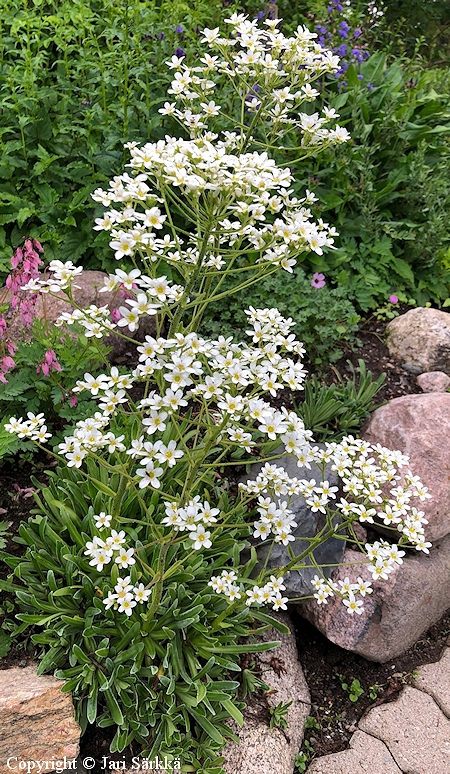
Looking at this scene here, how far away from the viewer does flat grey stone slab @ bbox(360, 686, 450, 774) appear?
2.69 metres

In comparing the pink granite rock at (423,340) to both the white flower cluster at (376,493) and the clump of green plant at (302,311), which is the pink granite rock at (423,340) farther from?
the white flower cluster at (376,493)

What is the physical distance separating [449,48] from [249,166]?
913 centimetres

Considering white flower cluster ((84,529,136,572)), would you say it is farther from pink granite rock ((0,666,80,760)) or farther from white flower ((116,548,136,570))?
pink granite rock ((0,666,80,760))

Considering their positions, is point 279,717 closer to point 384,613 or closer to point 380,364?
point 384,613

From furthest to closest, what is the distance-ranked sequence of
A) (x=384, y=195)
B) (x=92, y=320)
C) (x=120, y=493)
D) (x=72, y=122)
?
(x=384, y=195), (x=72, y=122), (x=120, y=493), (x=92, y=320)

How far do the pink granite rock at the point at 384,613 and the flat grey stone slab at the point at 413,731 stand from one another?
0.21 meters

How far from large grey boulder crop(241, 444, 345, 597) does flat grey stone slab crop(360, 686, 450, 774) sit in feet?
2.09

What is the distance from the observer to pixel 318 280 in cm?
405

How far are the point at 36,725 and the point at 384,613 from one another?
1.58m

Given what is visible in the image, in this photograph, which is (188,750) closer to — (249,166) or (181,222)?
(249,166)

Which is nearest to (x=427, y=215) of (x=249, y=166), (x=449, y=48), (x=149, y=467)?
(x=249, y=166)

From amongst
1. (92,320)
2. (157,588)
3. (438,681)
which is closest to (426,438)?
(438,681)

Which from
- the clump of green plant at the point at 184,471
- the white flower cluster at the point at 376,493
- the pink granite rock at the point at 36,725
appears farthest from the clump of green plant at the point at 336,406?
the pink granite rock at the point at 36,725

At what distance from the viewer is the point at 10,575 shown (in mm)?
2498
